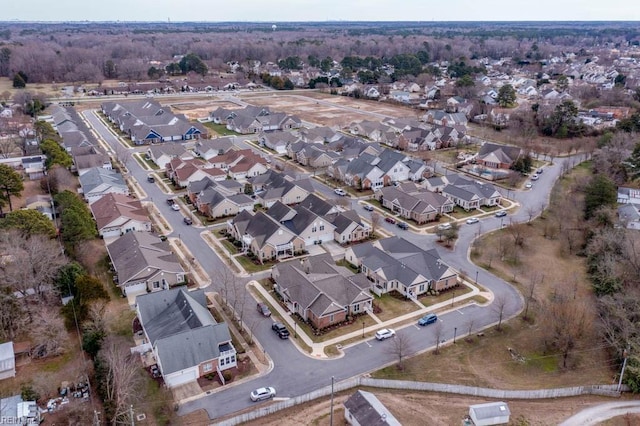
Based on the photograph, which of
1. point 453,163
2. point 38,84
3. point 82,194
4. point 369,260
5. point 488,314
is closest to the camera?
point 488,314

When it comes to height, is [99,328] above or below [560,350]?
above

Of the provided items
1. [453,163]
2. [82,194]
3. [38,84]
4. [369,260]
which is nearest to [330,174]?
[453,163]

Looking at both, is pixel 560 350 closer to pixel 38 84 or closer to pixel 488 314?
pixel 488 314

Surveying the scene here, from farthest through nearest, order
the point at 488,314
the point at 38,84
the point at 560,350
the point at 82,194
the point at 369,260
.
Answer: the point at 38,84 → the point at 82,194 → the point at 369,260 → the point at 488,314 → the point at 560,350

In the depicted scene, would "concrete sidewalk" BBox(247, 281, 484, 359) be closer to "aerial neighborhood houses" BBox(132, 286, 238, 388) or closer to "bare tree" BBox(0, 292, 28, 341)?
"aerial neighborhood houses" BBox(132, 286, 238, 388)

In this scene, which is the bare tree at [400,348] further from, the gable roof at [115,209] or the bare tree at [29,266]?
the gable roof at [115,209]

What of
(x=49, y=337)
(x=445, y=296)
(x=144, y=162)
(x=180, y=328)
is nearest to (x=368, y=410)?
(x=180, y=328)

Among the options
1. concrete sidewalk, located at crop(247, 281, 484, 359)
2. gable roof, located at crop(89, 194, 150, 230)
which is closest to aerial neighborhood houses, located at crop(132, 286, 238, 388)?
concrete sidewalk, located at crop(247, 281, 484, 359)

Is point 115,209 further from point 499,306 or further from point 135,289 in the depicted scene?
point 499,306
